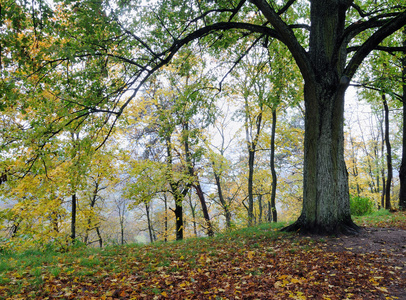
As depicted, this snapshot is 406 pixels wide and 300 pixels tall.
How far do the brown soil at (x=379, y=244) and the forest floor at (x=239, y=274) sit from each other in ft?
0.05

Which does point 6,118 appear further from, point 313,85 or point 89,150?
point 313,85

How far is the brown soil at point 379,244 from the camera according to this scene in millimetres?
4535

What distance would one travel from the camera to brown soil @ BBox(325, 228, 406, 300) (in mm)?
4535

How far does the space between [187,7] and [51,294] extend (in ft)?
22.4

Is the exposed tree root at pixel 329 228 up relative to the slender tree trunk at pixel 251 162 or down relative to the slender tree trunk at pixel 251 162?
down

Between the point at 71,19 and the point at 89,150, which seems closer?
the point at 71,19

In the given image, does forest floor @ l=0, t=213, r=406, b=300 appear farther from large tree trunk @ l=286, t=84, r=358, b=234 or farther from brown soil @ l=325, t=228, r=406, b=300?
large tree trunk @ l=286, t=84, r=358, b=234

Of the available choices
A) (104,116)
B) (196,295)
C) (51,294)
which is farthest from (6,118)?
(196,295)

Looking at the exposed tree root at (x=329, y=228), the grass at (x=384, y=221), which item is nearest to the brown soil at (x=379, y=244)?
the exposed tree root at (x=329, y=228)

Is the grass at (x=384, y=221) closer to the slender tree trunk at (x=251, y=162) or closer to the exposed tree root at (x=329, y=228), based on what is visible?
the exposed tree root at (x=329, y=228)

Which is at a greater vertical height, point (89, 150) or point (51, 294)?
point (89, 150)

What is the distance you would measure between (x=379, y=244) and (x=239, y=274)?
11.5 ft

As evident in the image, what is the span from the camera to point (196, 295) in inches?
133

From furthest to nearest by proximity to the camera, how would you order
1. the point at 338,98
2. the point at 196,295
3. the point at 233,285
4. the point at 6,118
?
the point at 6,118
the point at 338,98
the point at 233,285
the point at 196,295
